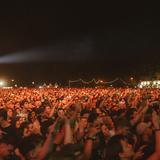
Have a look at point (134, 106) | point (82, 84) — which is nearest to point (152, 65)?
point (82, 84)

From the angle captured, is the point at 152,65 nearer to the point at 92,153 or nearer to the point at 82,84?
the point at 82,84

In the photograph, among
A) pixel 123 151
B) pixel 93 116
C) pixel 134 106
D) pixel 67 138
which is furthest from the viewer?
pixel 134 106

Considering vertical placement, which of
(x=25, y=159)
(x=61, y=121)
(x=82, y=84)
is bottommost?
(x=25, y=159)

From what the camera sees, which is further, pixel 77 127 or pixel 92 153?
pixel 77 127

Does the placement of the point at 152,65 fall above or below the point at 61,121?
above

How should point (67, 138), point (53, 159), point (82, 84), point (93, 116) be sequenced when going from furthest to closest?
point (82, 84) → point (93, 116) → point (67, 138) → point (53, 159)

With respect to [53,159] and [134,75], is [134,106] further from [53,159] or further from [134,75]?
[134,75]

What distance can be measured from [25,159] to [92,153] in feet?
3.14

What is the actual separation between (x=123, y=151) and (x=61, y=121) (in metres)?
1.96

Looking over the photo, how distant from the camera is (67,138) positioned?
23.7ft

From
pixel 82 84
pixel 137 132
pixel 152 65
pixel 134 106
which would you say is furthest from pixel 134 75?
pixel 137 132

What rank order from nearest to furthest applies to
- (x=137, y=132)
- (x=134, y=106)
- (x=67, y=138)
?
(x=67, y=138) → (x=137, y=132) → (x=134, y=106)

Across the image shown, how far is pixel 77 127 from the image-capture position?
823 cm

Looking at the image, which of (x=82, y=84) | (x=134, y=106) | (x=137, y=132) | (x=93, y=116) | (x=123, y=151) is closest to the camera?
(x=123, y=151)
